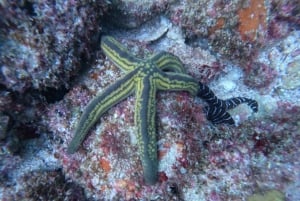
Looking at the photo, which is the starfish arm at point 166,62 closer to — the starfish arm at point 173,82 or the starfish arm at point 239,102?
the starfish arm at point 173,82

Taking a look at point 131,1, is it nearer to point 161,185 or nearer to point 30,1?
point 30,1

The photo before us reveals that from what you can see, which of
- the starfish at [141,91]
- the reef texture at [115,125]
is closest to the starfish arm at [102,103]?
the starfish at [141,91]

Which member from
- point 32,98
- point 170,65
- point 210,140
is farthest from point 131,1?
point 210,140

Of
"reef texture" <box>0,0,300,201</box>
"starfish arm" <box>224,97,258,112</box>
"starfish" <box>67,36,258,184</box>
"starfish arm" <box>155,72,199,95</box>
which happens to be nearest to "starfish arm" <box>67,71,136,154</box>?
"starfish" <box>67,36,258,184</box>

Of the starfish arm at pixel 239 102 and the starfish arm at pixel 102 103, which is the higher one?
the starfish arm at pixel 239 102

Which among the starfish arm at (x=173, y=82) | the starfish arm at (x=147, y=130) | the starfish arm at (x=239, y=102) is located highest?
the starfish arm at (x=239, y=102)

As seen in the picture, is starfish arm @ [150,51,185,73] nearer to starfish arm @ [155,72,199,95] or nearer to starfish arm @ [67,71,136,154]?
starfish arm @ [155,72,199,95]
